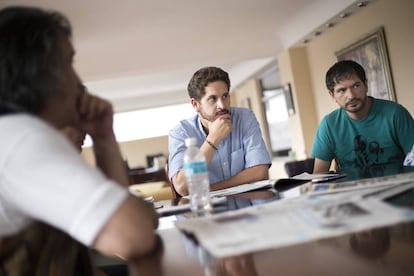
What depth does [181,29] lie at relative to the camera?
194 inches

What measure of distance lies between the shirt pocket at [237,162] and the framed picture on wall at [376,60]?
2738mm

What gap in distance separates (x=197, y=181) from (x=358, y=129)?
1302 mm

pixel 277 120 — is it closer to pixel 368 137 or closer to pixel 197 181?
pixel 368 137

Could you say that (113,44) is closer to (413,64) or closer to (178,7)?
(178,7)

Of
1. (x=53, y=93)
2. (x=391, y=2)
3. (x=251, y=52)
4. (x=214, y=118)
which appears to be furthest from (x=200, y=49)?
(x=53, y=93)

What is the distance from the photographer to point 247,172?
6.24 ft

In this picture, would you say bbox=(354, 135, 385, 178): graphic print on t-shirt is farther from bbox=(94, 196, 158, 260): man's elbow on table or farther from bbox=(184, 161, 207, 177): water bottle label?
bbox=(94, 196, 158, 260): man's elbow on table

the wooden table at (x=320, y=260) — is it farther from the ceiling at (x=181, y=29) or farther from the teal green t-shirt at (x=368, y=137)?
the ceiling at (x=181, y=29)

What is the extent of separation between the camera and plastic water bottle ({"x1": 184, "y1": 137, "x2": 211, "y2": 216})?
3.75 ft

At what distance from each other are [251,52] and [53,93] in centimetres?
549

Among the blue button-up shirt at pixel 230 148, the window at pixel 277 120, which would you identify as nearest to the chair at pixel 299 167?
the blue button-up shirt at pixel 230 148

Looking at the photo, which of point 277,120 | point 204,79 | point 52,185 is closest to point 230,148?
point 204,79

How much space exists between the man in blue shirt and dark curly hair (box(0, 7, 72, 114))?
1141 millimetres

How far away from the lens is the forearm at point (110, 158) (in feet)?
3.37
